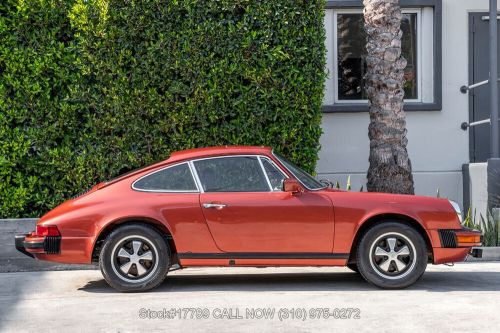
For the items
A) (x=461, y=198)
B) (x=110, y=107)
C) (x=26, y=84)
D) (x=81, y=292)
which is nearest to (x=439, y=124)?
(x=461, y=198)

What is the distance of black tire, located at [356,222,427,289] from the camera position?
8.41m

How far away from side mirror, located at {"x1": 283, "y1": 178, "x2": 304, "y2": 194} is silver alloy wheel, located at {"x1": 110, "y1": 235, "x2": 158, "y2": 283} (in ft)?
4.51

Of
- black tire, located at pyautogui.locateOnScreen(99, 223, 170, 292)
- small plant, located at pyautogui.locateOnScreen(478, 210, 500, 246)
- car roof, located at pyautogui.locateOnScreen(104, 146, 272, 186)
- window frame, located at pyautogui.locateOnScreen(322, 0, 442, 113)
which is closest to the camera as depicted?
black tire, located at pyautogui.locateOnScreen(99, 223, 170, 292)

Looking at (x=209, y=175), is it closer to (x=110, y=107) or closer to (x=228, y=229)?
(x=228, y=229)

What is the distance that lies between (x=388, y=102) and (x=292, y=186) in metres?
3.79

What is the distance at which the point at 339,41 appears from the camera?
14.1 m

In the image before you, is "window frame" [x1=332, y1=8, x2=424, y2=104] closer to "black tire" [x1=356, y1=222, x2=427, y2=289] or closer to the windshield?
the windshield

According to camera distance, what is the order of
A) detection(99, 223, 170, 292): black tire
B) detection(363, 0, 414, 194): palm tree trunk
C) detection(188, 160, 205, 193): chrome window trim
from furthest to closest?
1. detection(363, 0, 414, 194): palm tree trunk
2. detection(188, 160, 205, 193): chrome window trim
3. detection(99, 223, 170, 292): black tire

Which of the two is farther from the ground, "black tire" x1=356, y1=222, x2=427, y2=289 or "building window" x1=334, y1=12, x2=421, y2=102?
"building window" x1=334, y1=12, x2=421, y2=102

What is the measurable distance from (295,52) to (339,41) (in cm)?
311

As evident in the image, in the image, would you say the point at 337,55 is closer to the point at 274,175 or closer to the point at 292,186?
the point at 274,175

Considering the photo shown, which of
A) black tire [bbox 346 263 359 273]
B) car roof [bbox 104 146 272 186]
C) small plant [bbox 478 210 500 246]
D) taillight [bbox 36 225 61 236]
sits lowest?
black tire [bbox 346 263 359 273]

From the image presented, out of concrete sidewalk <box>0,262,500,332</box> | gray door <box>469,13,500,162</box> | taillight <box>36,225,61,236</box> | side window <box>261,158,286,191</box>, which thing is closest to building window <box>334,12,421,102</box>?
gray door <box>469,13,500,162</box>

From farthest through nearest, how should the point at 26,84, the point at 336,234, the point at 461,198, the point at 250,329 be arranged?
the point at 461,198 < the point at 26,84 < the point at 336,234 < the point at 250,329
